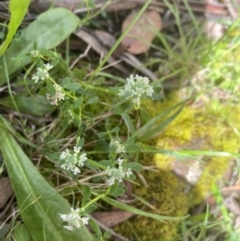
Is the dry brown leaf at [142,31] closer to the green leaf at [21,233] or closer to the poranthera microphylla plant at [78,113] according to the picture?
the poranthera microphylla plant at [78,113]

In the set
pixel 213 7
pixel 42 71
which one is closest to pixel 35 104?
pixel 42 71

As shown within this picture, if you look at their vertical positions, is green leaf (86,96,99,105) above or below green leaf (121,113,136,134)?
above

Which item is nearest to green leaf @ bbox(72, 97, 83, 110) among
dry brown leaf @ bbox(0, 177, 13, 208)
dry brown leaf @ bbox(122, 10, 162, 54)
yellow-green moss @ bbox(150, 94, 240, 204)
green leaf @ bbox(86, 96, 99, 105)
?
green leaf @ bbox(86, 96, 99, 105)

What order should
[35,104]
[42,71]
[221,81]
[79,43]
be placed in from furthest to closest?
[221,81] → [79,43] → [35,104] → [42,71]

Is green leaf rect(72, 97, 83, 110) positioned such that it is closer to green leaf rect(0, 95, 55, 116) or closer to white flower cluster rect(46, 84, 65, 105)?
white flower cluster rect(46, 84, 65, 105)

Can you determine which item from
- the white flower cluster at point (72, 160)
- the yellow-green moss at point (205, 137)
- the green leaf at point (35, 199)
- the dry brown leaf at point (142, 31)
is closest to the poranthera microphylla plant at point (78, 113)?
the white flower cluster at point (72, 160)

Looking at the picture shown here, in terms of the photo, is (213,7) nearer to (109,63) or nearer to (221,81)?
(221,81)

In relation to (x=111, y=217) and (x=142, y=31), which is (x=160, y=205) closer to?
(x=111, y=217)
